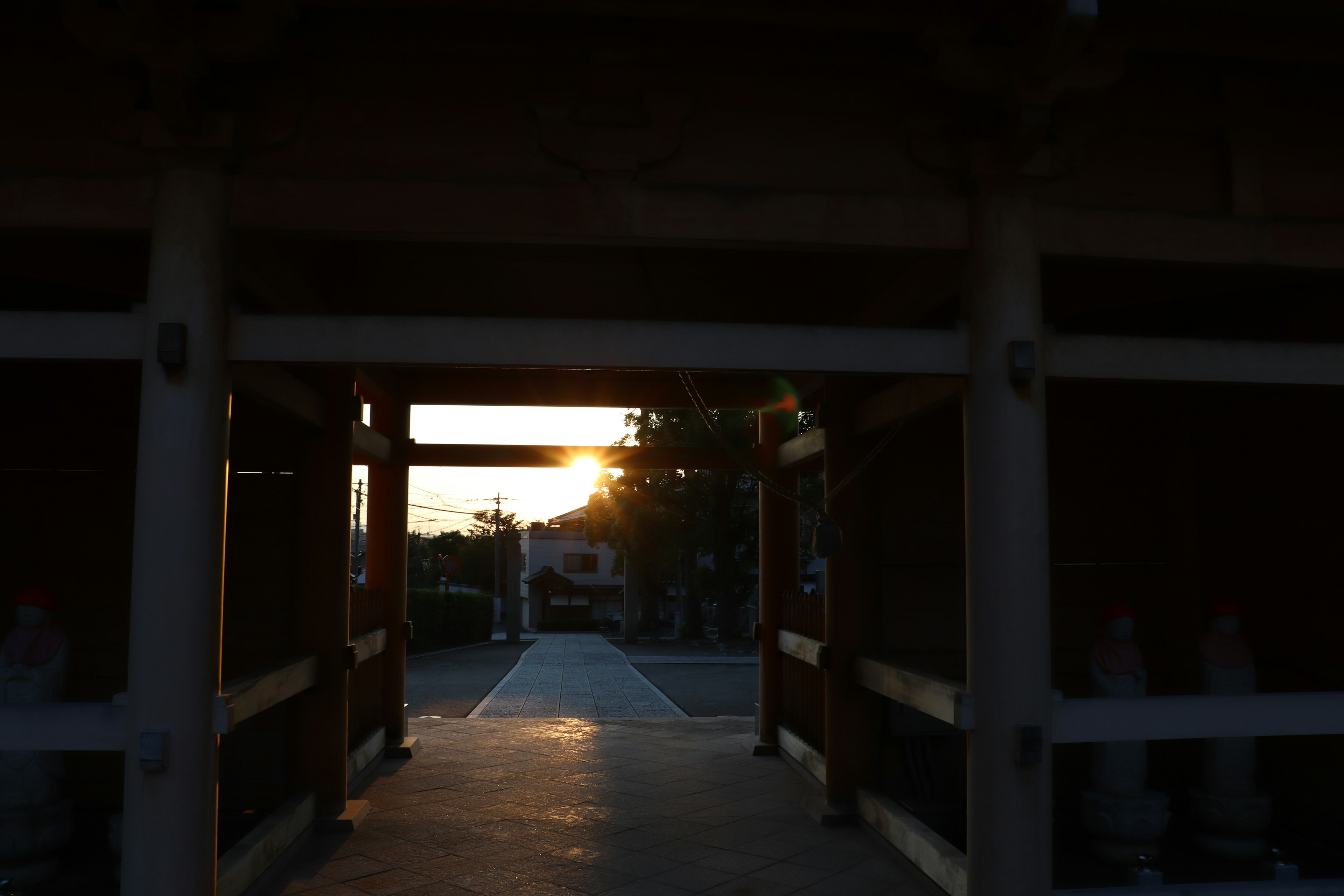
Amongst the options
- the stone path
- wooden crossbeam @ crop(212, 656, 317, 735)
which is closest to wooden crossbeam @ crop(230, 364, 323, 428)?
wooden crossbeam @ crop(212, 656, 317, 735)

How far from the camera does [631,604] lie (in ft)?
88.0

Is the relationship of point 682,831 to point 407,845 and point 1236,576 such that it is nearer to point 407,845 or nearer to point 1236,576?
point 407,845

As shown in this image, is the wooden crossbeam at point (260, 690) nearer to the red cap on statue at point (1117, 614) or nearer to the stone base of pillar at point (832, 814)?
the stone base of pillar at point (832, 814)

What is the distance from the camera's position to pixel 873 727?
17.7 feet

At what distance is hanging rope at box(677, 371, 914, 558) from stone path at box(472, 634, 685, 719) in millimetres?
4782

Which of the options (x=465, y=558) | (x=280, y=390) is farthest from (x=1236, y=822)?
(x=465, y=558)

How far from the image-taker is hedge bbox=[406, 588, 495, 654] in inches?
837

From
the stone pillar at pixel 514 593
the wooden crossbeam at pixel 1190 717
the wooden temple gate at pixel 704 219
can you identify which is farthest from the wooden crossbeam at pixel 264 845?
the stone pillar at pixel 514 593

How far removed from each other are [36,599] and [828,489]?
4393 millimetres

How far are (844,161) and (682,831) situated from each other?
12.4 ft

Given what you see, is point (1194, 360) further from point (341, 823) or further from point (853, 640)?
point (341, 823)

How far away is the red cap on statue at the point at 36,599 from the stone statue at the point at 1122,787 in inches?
215

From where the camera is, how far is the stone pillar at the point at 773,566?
24.3ft

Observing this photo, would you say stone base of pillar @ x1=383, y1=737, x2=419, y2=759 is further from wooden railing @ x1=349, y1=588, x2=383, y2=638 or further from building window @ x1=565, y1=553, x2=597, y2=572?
building window @ x1=565, y1=553, x2=597, y2=572
